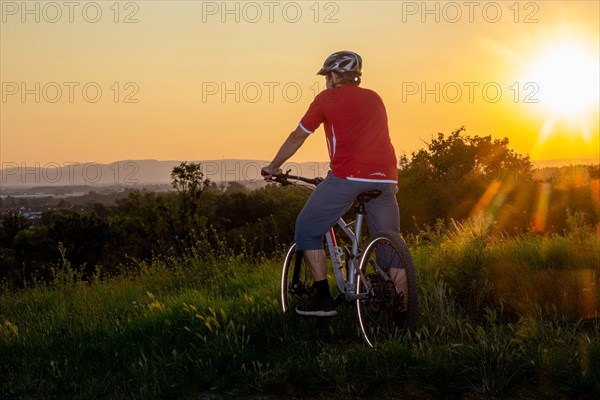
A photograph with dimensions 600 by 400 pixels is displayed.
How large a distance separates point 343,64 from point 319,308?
213 centimetres

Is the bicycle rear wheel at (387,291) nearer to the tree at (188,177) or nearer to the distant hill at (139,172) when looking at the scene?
the distant hill at (139,172)

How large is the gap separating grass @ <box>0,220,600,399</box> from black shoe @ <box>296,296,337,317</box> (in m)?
0.16

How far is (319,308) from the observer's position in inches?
267

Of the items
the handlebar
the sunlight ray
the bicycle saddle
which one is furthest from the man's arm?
the sunlight ray

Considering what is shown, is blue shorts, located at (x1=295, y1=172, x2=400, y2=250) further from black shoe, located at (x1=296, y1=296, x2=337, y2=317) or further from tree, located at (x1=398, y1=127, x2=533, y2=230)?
tree, located at (x1=398, y1=127, x2=533, y2=230)

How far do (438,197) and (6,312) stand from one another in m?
36.7

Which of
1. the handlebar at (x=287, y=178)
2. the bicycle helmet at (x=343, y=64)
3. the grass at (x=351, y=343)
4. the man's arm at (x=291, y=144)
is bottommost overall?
the grass at (x=351, y=343)

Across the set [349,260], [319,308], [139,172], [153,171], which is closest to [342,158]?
[349,260]

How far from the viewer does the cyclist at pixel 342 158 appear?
256 inches

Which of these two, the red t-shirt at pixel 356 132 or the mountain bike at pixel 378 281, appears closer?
the mountain bike at pixel 378 281

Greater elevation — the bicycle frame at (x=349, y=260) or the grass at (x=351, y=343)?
the bicycle frame at (x=349, y=260)

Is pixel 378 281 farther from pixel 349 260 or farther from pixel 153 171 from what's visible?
pixel 153 171

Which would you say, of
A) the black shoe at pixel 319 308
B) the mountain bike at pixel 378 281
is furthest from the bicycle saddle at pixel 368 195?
the black shoe at pixel 319 308

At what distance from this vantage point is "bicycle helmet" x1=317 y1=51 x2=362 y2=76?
6.64 meters
